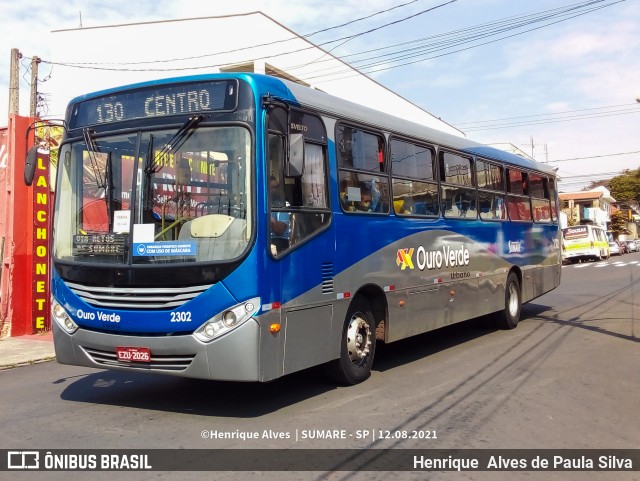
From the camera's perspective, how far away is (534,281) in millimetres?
13117

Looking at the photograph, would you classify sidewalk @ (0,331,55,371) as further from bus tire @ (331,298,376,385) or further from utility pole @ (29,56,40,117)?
utility pole @ (29,56,40,117)

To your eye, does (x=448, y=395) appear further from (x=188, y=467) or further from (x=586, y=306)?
(x=586, y=306)

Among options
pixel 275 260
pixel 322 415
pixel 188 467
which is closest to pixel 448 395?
pixel 322 415

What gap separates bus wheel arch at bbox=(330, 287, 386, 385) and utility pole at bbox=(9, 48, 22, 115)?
1260cm

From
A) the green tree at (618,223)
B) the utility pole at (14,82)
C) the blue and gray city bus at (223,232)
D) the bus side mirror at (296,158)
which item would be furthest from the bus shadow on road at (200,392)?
the green tree at (618,223)

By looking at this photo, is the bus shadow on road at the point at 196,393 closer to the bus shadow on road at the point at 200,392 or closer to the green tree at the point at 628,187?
the bus shadow on road at the point at 200,392

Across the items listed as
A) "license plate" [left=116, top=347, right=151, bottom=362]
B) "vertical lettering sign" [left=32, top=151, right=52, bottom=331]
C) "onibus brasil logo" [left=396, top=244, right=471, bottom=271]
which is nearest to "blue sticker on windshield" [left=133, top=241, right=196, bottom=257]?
"license plate" [left=116, top=347, right=151, bottom=362]

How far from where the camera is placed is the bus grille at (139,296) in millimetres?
5531

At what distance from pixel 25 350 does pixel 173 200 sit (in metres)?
6.52

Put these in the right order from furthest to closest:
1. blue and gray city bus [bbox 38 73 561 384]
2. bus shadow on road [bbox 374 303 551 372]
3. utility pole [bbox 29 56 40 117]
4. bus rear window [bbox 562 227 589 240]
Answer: bus rear window [bbox 562 227 589 240]
utility pole [bbox 29 56 40 117]
bus shadow on road [bbox 374 303 551 372]
blue and gray city bus [bbox 38 73 561 384]

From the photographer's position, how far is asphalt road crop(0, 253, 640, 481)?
5.07 m

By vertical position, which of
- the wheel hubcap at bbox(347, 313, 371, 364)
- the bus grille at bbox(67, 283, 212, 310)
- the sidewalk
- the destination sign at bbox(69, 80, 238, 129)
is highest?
the destination sign at bbox(69, 80, 238, 129)

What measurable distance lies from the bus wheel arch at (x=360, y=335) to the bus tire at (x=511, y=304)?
4.75 m

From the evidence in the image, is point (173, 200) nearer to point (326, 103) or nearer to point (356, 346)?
point (326, 103)
